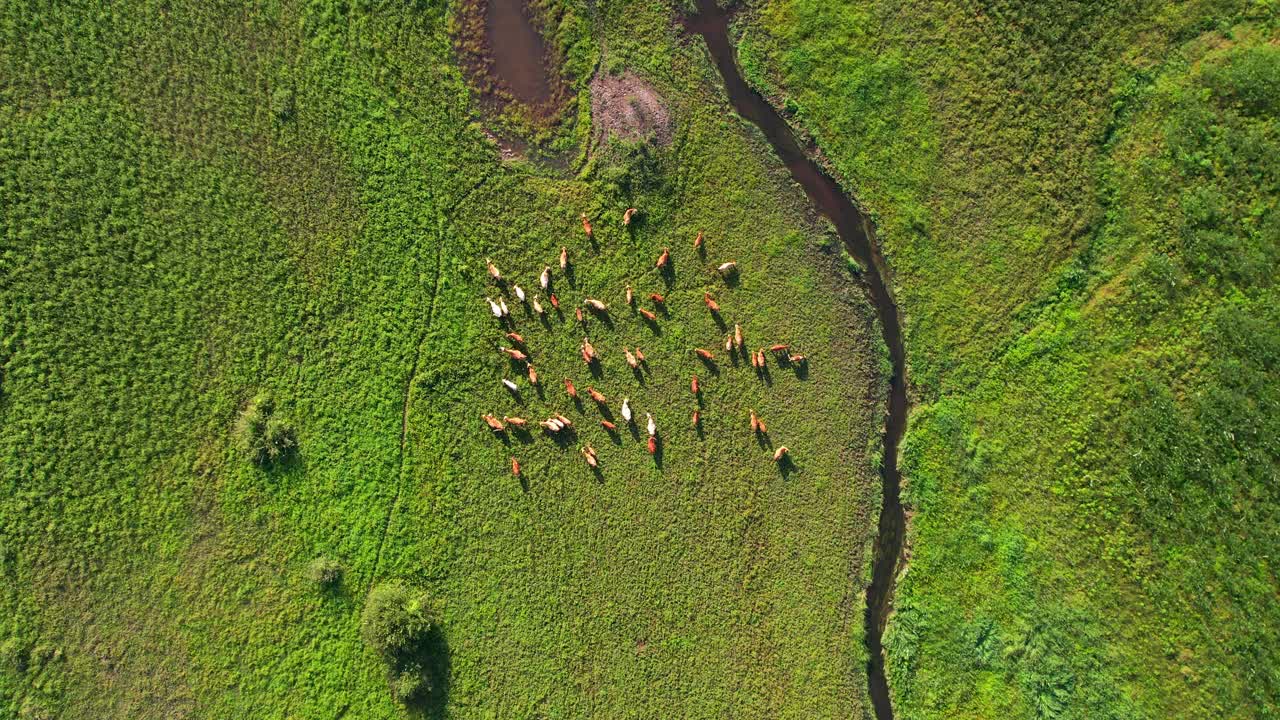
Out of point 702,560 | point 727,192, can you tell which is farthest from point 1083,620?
point 727,192

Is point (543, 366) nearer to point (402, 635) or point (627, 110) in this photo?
point (627, 110)

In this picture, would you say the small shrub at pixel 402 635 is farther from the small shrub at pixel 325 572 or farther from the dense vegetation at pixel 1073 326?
the dense vegetation at pixel 1073 326

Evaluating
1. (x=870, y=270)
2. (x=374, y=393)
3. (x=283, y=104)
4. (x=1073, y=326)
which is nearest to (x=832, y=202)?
(x=870, y=270)

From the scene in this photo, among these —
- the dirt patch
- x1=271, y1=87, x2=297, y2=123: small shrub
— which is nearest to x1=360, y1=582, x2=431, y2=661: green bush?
x1=271, y1=87, x2=297, y2=123: small shrub

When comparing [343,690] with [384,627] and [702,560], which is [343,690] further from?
[702,560]

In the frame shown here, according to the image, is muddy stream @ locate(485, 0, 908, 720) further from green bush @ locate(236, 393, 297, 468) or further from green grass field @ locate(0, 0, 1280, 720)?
green bush @ locate(236, 393, 297, 468)

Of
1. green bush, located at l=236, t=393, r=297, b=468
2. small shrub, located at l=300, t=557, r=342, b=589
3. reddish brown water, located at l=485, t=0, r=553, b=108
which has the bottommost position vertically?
small shrub, located at l=300, t=557, r=342, b=589
